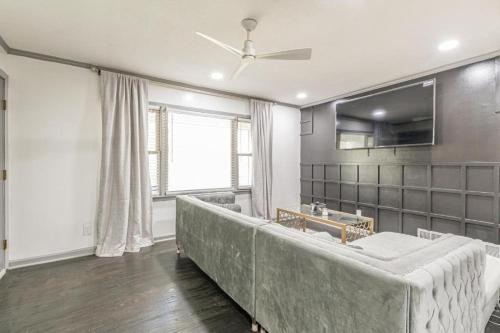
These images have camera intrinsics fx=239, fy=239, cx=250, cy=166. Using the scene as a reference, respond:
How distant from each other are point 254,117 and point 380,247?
10.6ft

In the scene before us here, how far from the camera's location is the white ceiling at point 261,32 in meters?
2.08

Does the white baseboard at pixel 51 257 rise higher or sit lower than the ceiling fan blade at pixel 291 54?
lower

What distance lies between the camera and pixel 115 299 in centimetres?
226

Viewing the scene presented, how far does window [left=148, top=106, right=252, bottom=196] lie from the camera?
3934 mm

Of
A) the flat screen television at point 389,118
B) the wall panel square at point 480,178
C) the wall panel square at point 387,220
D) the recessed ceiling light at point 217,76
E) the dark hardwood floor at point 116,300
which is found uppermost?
the recessed ceiling light at point 217,76

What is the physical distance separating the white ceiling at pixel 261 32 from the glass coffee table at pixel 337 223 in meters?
2.14

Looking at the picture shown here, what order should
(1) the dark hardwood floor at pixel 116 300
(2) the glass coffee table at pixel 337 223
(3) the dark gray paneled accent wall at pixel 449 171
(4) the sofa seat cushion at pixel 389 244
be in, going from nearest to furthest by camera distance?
(1) the dark hardwood floor at pixel 116 300
(4) the sofa seat cushion at pixel 389 244
(3) the dark gray paneled accent wall at pixel 449 171
(2) the glass coffee table at pixel 337 223

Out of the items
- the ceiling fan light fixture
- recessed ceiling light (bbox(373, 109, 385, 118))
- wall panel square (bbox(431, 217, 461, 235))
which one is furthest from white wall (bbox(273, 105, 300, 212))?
wall panel square (bbox(431, 217, 461, 235))

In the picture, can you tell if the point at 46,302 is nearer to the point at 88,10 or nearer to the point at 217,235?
the point at 217,235

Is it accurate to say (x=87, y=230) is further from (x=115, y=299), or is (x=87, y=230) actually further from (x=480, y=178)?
(x=480, y=178)

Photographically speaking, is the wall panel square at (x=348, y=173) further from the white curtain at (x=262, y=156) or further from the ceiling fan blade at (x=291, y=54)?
the ceiling fan blade at (x=291, y=54)

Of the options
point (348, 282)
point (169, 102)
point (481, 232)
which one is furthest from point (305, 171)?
point (348, 282)

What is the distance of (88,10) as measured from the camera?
2.15 meters

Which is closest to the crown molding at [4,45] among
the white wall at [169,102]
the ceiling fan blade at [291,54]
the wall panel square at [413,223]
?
the white wall at [169,102]
